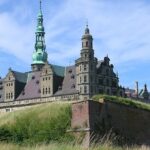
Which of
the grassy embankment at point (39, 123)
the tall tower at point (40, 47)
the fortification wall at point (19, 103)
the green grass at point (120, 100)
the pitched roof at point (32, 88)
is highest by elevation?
the tall tower at point (40, 47)

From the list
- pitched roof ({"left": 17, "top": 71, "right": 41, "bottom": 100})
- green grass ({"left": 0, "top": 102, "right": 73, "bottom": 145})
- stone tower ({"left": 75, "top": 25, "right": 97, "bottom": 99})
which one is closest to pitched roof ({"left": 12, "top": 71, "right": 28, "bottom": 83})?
pitched roof ({"left": 17, "top": 71, "right": 41, "bottom": 100})

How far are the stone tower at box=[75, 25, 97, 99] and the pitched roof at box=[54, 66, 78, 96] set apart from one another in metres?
0.78

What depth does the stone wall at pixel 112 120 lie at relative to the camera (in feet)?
81.9

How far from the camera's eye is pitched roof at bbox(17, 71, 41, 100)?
80125mm

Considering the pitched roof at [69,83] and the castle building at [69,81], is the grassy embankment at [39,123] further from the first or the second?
the pitched roof at [69,83]

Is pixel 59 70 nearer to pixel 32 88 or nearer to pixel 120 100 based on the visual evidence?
pixel 32 88

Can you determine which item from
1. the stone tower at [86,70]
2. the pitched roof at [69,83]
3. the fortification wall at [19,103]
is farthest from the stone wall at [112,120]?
the fortification wall at [19,103]

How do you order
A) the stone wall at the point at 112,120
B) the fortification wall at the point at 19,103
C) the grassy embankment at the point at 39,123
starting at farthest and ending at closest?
the fortification wall at the point at 19,103 → the stone wall at the point at 112,120 → the grassy embankment at the point at 39,123

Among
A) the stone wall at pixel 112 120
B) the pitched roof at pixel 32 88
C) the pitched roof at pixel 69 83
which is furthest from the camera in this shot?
the pitched roof at pixel 32 88

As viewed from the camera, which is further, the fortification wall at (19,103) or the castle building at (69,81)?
the fortification wall at (19,103)

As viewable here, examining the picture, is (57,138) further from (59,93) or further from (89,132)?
(59,93)

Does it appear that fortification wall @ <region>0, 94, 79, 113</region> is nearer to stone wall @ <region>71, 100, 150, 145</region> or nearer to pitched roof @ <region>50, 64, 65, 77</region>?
pitched roof @ <region>50, 64, 65, 77</region>

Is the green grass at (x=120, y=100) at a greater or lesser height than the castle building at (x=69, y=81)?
lesser

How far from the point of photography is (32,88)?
8119 centimetres
